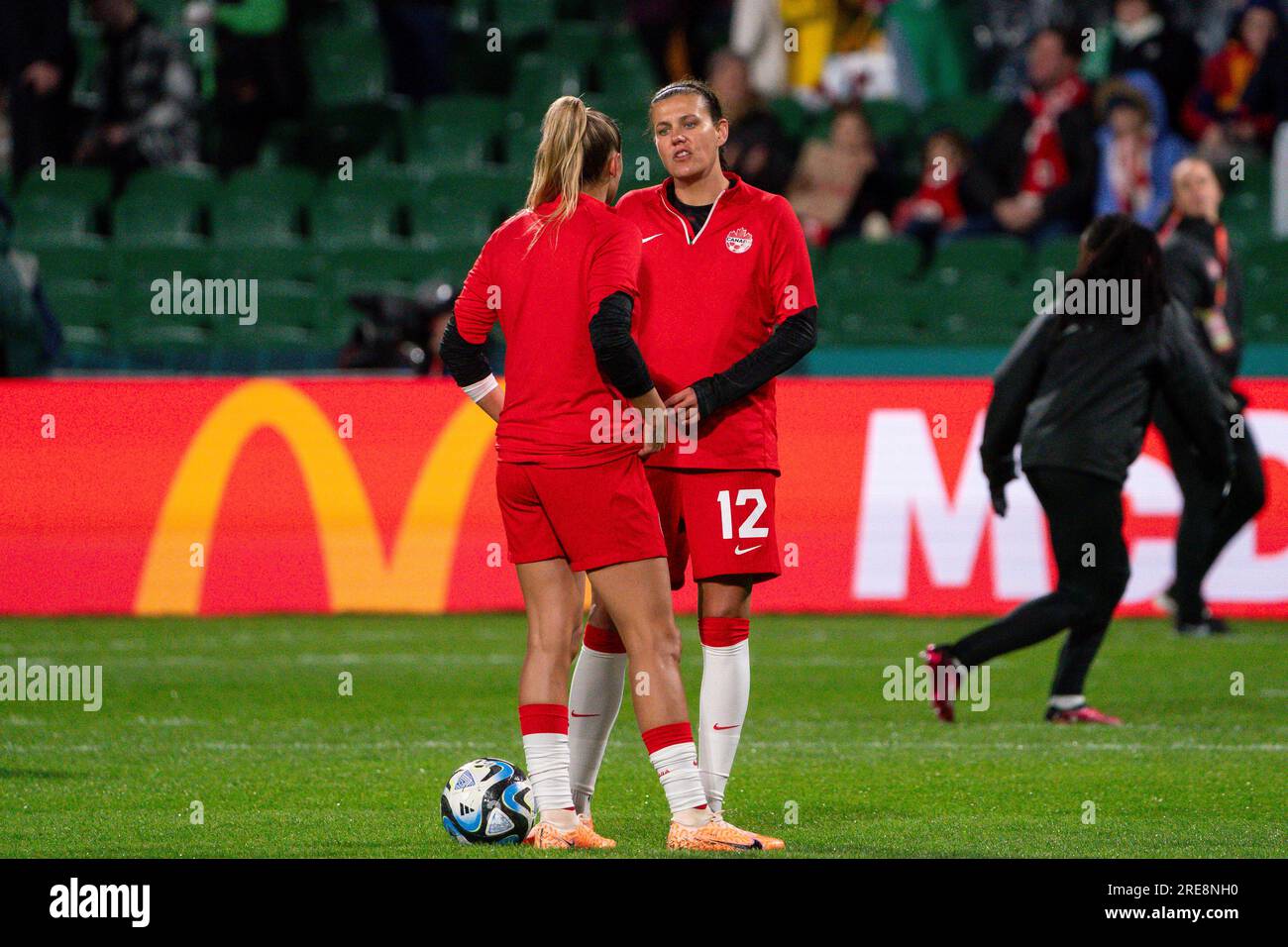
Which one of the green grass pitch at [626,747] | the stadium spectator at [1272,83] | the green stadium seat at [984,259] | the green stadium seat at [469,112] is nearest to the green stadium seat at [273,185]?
the green stadium seat at [469,112]

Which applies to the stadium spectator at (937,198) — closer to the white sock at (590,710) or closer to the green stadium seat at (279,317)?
the green stadium seat at (279,317)

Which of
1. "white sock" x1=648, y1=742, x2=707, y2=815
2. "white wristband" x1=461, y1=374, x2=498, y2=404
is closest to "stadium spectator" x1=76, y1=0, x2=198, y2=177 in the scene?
"white wristband" x1=461, y1=374, x2=498, y2=404

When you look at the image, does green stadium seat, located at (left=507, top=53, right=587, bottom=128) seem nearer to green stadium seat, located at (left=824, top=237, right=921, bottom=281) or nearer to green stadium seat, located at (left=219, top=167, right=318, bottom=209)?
green stadium seat, located at (left=219, top=167, right=318, bottom=209)

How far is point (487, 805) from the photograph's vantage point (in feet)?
20.7

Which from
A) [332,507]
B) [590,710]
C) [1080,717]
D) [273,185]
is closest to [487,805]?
[590,710]

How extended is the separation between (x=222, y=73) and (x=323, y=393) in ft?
20.8

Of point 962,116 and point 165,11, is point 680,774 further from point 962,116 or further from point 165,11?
point 165,11

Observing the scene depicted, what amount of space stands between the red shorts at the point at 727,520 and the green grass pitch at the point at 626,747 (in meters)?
0.84

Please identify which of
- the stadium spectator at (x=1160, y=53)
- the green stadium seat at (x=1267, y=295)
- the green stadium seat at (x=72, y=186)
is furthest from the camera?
the stadium spectator at (x=1160, y=53)

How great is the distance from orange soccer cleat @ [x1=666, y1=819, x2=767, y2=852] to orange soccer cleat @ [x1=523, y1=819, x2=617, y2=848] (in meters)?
0.22

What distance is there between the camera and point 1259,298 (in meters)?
15.9

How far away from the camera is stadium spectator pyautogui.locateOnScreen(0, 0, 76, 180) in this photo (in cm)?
1755

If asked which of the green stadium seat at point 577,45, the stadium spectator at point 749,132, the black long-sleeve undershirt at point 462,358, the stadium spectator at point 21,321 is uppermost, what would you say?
the green stadium seat at point 577,45

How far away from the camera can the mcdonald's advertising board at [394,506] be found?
40.9ft
